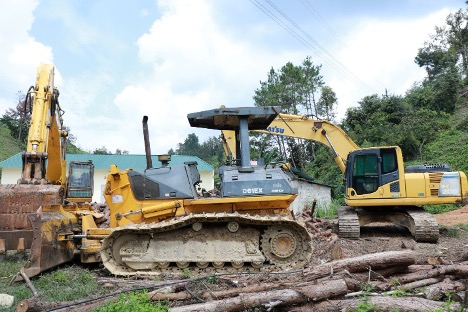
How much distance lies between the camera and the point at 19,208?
6.65m

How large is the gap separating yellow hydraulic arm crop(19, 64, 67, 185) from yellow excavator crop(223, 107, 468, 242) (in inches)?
145

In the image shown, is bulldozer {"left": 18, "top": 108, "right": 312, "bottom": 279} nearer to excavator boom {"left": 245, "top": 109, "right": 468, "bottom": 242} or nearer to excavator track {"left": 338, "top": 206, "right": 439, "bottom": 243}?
excavator boom {"left": 245, "top": 109, "right": 468, "bottom": 242}

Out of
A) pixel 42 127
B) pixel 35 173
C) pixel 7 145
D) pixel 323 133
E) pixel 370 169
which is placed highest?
pixel 7 145

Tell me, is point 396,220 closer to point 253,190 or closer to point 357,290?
point 253,190

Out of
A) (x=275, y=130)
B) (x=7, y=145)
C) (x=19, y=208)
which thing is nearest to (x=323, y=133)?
(x=275, y=130)

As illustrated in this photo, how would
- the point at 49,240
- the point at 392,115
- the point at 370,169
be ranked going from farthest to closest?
the point at 392,115, the point at 370,169, the point at 49,240

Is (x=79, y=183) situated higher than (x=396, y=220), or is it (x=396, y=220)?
(x=79, y=183)

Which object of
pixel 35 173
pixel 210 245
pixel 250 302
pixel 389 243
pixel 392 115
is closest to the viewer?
pixel 250 302

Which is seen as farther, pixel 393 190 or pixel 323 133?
pixel 323 133

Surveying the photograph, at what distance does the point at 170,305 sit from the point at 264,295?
39.0 inches

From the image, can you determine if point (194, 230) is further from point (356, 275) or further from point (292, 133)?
point (292, 133)

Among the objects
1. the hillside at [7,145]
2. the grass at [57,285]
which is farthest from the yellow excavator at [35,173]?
the hillside at [7,145]

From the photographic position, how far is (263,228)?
6.41m

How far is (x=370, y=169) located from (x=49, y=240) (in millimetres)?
8040
